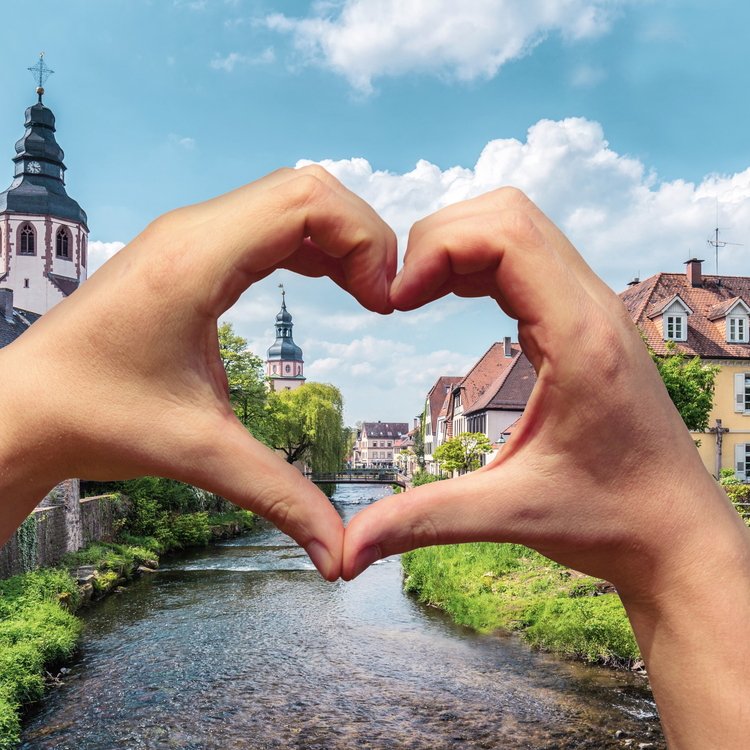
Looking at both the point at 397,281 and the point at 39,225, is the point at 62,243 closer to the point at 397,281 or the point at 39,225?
the point at 39,225

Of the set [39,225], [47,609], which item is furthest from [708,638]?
[39,225]

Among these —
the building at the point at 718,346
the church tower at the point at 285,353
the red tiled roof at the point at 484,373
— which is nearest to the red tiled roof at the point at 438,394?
the red tiled roof at the point at 484,373

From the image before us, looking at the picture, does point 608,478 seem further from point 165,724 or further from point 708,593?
point 165,724

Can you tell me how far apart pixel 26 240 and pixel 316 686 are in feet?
162

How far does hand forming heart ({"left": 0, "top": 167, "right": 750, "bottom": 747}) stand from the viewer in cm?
160

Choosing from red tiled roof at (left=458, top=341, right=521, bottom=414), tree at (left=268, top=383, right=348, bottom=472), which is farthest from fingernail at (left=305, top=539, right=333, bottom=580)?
tree at (left=268, top=383, right=348, bottom=472)

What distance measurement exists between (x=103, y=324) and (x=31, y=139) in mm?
58127

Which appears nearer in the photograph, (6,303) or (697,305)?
(697,305)

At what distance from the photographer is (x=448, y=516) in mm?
1725

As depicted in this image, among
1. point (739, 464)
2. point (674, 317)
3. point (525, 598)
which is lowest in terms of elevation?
point (525, 598)

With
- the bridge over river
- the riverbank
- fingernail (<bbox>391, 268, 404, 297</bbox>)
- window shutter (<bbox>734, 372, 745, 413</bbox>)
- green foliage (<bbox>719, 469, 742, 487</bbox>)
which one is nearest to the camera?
fingernail (<bbox>391, 268, 404, 297</bbox>)

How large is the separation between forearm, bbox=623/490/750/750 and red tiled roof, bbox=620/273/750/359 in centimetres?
2220

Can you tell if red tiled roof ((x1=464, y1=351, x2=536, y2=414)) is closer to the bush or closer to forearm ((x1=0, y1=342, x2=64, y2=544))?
the bush

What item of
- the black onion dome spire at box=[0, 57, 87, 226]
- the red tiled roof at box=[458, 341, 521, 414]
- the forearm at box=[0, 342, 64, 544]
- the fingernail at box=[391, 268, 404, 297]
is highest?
the black onion dome spire at box=[0, 57, 87, 226]
